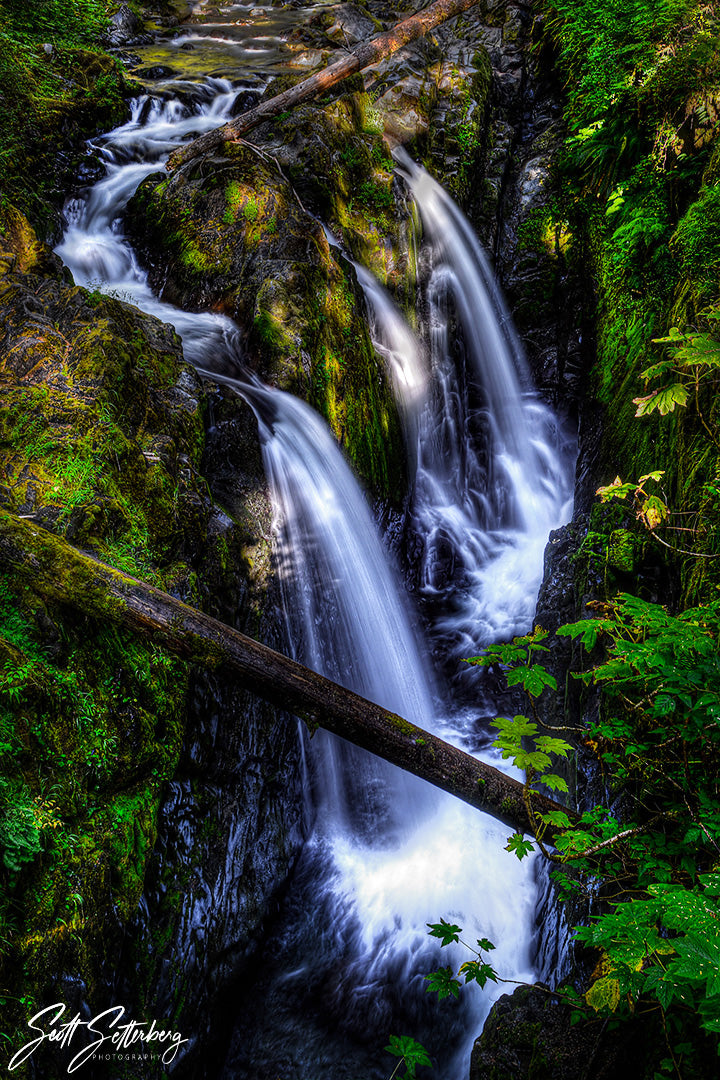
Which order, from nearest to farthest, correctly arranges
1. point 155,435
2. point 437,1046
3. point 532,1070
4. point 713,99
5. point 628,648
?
point 628,648 < point 532,1070 < point 437,1046 < point 155,435 < point 713,99

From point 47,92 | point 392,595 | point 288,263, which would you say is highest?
point 47,92

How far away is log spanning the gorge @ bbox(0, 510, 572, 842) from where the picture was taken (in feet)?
8.48

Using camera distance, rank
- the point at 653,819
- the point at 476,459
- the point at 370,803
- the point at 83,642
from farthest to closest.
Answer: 1. the point at 476,459
2. the point at 370,803
3. the point at 83,642
4. the point at 653,819

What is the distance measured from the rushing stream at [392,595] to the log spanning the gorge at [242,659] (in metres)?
1.75

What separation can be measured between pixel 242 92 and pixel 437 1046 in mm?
11246

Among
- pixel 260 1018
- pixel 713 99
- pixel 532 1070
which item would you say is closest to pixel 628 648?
pixel 532 1070

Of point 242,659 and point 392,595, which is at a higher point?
point 242,659

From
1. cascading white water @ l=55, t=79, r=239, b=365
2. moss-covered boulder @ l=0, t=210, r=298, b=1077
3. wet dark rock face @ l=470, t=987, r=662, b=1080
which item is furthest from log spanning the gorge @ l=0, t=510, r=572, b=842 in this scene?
cascading white water @ l=55, t=79, r=239, b=365

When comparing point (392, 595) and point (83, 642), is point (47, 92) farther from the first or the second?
point (83, 642)

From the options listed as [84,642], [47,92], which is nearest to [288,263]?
[47,92]

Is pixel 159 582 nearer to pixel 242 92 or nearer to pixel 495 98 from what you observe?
pixel 242 92

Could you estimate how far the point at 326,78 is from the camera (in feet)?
25.9

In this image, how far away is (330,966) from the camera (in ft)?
12.4

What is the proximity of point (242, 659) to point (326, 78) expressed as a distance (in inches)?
333
